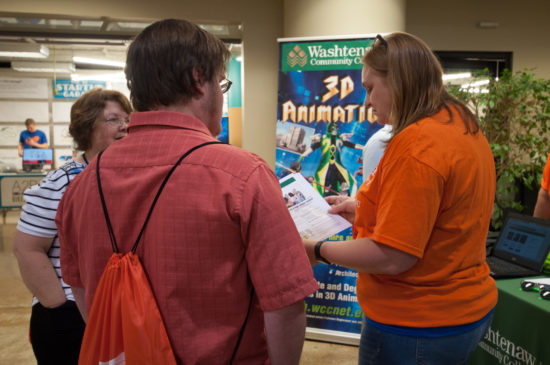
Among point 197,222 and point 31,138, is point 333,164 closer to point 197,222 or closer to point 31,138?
point 197,222

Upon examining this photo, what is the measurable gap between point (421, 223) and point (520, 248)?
1382 mm

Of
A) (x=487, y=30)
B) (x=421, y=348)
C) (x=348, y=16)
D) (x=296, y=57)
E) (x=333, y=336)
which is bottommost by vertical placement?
(x=333, y=336)

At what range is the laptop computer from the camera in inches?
76.5

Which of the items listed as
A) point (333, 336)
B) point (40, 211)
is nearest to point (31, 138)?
point (333, 336)

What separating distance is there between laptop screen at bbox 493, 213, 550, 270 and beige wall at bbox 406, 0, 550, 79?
3.10 metres

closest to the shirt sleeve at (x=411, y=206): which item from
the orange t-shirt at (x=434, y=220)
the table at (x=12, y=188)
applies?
the orange t-shirt at (x=434, y=220)

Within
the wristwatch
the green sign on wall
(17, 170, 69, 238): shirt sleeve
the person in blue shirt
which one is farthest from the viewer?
the person in blue shirt

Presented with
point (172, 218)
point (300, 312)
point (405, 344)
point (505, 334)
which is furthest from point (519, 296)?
point (172, 218)

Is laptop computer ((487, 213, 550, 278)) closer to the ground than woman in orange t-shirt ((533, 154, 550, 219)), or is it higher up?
closer to the ground

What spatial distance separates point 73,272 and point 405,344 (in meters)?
0.88

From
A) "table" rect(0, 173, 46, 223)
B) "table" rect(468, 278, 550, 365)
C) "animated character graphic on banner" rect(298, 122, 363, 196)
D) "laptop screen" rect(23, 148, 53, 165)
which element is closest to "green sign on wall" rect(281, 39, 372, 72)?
"animated character graphic on banner" rect(298, 122, 363, 196)

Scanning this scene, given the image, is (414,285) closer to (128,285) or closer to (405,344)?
(405,344)

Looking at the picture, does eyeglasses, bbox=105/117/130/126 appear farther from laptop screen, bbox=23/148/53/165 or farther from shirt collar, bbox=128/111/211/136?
laptop screen, bbox=23/148/53/165

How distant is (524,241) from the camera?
79.8 inches
